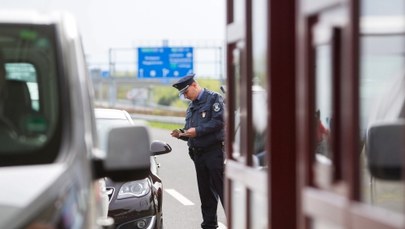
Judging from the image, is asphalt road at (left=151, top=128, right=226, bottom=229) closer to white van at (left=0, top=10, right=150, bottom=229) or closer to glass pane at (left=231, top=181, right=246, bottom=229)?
glass pane at (left=231, top=181, right=246, bottom=229)

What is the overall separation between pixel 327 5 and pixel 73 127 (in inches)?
42.0

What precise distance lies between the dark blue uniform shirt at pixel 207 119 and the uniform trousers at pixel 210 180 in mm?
133

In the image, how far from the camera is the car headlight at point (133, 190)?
9.58 meters

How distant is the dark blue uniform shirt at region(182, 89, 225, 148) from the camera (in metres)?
11.1

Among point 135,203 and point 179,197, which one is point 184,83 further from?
point 179,197

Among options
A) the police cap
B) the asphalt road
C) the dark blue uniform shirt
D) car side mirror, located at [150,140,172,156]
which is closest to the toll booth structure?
car side mirror, located at [150,140,172,156]

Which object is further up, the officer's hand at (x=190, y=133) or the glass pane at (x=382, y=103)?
the glass pane at (x=382, y=103)

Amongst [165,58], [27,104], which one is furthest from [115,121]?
[165,58]

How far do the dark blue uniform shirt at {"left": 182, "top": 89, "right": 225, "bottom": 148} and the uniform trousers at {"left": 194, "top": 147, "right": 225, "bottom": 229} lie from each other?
13cm

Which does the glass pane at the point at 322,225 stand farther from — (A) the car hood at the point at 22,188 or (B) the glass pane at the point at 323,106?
(A) the car hood at the point at 22,188

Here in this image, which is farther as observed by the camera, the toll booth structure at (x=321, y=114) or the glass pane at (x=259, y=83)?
the glass pane at (x=259, y=83)

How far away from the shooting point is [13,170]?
3.59 m

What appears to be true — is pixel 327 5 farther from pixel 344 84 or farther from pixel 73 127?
pixel 73 127

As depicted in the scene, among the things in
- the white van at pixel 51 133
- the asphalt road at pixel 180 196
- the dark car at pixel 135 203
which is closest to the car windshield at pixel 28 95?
the white van at pixel 51 133
